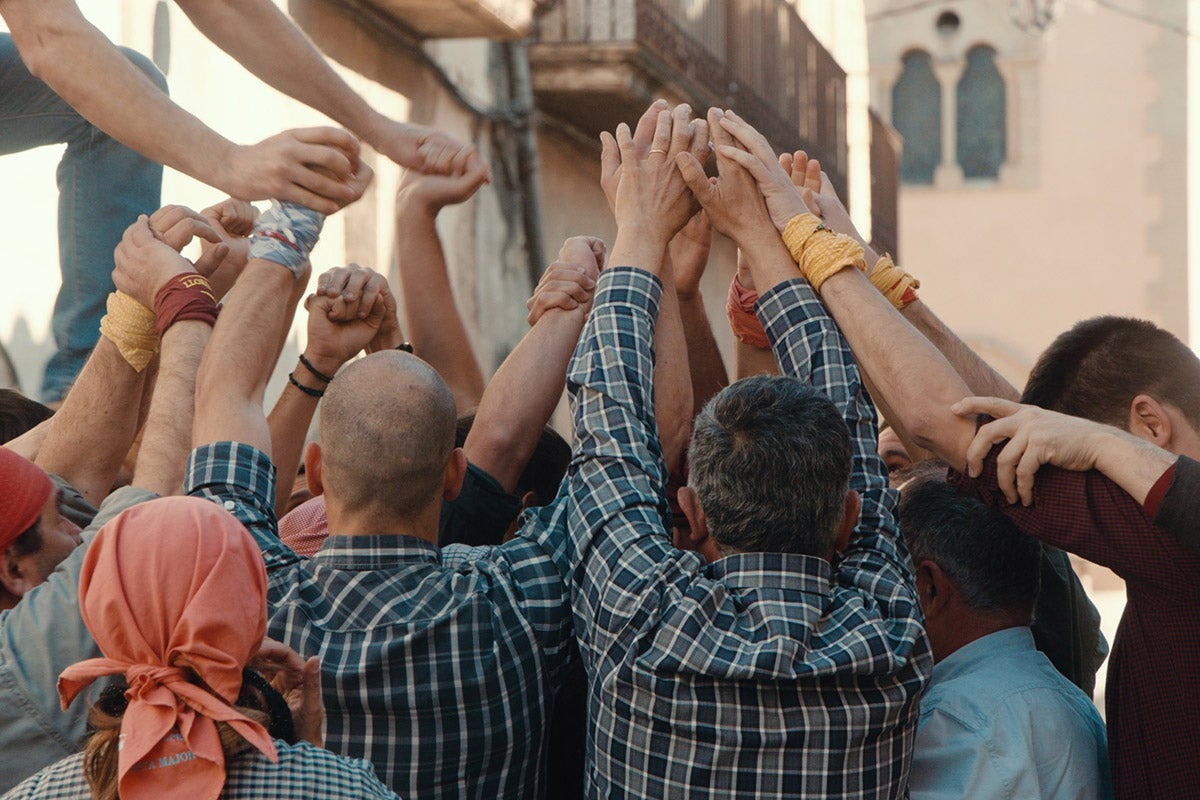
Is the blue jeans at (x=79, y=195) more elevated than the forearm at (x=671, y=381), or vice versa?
the blue jeans at (x=79, y=195)

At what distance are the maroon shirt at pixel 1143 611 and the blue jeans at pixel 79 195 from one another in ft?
7.88

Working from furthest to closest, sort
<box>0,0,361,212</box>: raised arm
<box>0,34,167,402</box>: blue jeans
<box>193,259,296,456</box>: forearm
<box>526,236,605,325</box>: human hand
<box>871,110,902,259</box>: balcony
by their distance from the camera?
<box>871,110,902,259</box>: balcony → <box>0,34,167,402</box>: blue jeans → <box>526,236,605,325</box>: human hand → <box>0,0,361,212</box>: raised arm → <box>193,259,296,456</box>: forearm

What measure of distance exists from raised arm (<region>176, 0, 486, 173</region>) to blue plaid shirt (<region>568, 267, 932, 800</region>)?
3.88ft

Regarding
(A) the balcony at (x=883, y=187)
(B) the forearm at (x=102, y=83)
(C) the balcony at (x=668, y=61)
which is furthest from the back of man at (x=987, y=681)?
(A) the balcony at (x=883, y=187)

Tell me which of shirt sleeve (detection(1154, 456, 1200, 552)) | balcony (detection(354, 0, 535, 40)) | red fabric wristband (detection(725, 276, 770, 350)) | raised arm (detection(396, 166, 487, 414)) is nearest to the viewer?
shirt sleeve (detection(1154, 456, 1200, 552))

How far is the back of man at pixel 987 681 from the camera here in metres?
2.54

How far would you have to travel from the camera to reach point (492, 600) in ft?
8.02

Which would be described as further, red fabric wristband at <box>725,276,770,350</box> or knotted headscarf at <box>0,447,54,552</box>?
red fabric wristband at <box>725,276,770,350</box>

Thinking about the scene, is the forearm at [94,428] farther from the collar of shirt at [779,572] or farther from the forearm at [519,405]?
the collar of shirt at [779,572]

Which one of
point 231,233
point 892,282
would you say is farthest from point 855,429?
point 231,233

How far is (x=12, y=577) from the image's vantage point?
8.02ft

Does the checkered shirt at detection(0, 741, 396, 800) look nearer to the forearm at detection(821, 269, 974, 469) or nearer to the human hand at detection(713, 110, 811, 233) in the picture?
the forearm at detection(821, 269, 974, 469)

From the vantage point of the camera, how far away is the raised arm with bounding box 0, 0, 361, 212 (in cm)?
296

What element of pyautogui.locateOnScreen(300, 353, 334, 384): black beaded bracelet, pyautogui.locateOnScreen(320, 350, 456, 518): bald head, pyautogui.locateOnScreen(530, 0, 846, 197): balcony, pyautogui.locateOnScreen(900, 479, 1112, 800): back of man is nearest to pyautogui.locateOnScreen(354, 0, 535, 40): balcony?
pyautogui.locateOnScreen(530, 0, 846, 197): balcony
